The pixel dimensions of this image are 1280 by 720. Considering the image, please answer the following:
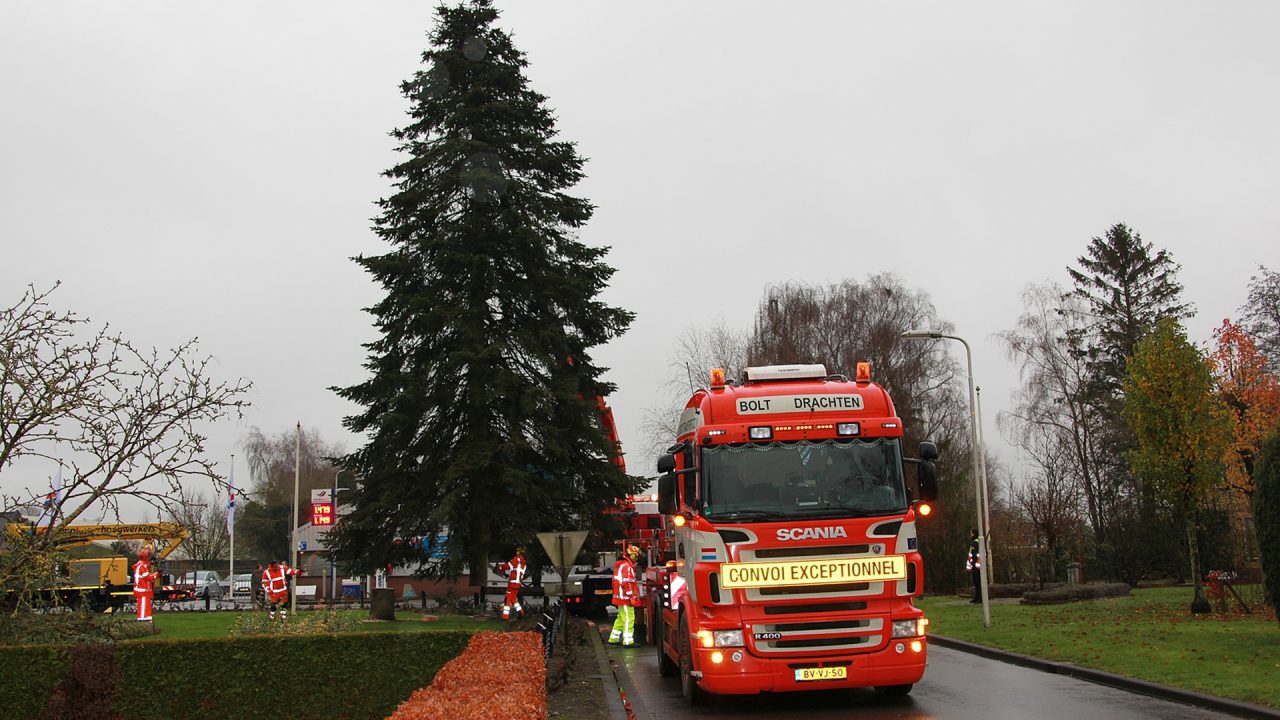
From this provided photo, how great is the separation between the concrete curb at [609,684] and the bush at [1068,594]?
12.2 meters

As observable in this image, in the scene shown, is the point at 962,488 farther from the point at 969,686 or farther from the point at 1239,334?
the point at 969,686

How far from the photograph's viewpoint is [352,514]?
1240 inches

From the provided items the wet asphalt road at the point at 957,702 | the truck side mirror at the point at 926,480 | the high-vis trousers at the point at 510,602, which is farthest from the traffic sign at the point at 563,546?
the truck side mirror at the point at 926,480

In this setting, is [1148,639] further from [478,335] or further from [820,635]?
[478,335]

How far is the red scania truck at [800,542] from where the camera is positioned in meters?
11.4

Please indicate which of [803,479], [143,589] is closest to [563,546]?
[803,479]

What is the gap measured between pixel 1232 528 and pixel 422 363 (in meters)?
28.1

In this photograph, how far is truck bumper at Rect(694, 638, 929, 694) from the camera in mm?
11273

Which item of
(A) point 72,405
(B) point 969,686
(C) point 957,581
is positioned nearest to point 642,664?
(B) point 969,686

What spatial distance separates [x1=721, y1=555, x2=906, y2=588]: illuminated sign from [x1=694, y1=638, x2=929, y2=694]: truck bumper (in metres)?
0.72

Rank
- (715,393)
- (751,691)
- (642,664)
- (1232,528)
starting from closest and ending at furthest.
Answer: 1. (751,691)
2. (715,393)
3. (642,664)
4. (1232,528)

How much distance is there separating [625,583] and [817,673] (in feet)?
31.0

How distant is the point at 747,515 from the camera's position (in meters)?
11.6

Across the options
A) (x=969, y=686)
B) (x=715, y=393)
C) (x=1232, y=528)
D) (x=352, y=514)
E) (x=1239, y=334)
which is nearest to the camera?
(x=715, y=393)
